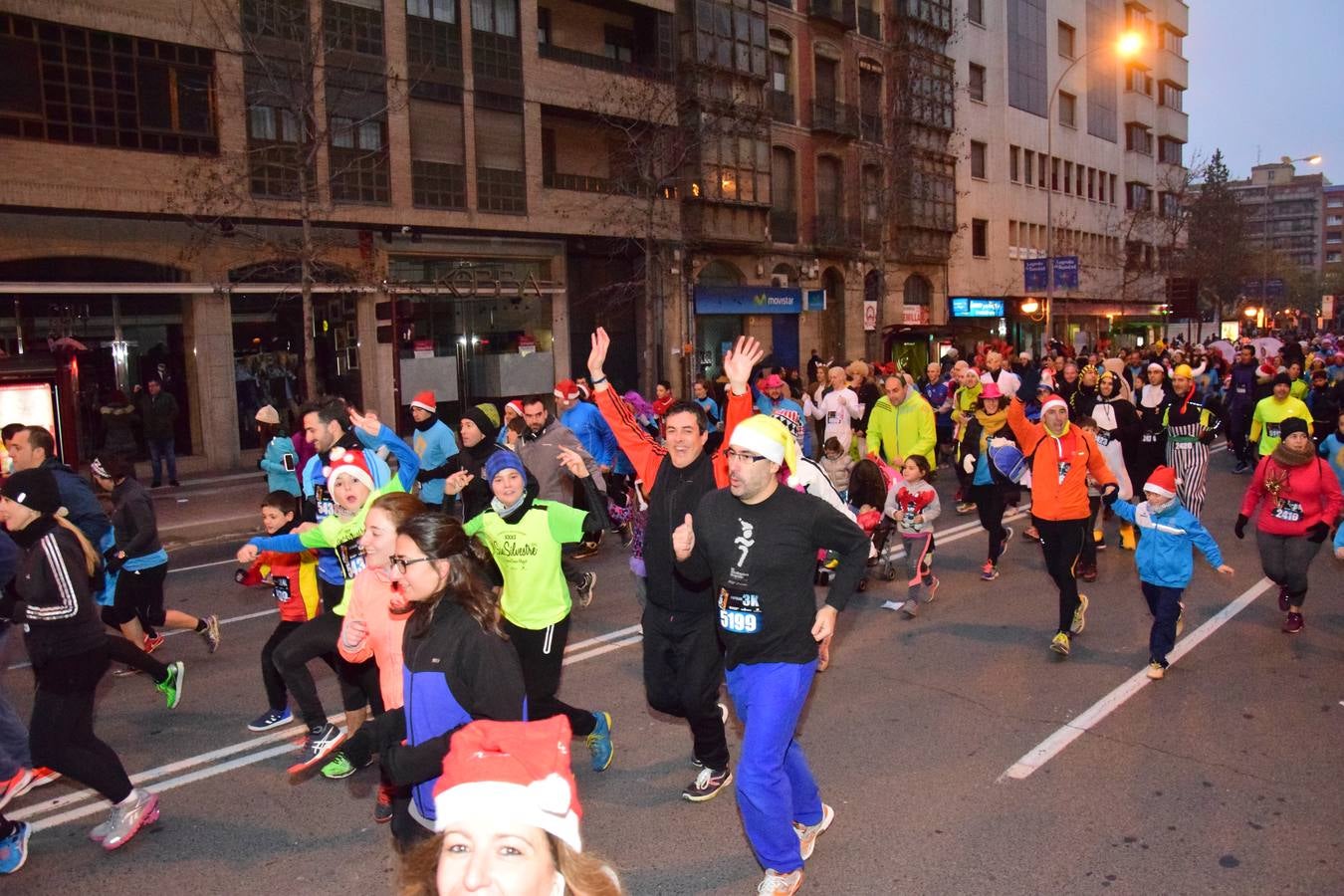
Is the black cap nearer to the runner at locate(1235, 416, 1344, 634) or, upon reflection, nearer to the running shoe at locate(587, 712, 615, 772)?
the running shoe at locate(587, 712, 615, 772)

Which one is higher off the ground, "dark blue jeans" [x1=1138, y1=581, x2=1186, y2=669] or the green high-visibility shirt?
the green high-visibility shirt

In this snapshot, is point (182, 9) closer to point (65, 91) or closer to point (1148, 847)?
point (65, 91)

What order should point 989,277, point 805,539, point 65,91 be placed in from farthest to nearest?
point 989,277
point 65,91
point 805,539

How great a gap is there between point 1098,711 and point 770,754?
128 inches

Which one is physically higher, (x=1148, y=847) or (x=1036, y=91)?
(x=1036, y=91)

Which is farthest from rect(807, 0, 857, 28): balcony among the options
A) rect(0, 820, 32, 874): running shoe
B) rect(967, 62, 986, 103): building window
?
rect(0, 820, 32, 874): running shoe

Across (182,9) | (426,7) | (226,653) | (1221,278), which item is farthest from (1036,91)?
(226,653)

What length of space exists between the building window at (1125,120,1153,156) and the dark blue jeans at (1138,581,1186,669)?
57912 millimetres

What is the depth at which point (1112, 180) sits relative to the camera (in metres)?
56.4

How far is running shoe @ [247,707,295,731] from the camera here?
6.38 m

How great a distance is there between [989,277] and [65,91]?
118ft

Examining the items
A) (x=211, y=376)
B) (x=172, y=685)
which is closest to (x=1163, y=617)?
(x=172, y=685)

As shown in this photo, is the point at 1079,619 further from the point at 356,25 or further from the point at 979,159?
the point at 979,159

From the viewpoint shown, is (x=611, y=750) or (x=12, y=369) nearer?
(x=611, y=750)
